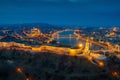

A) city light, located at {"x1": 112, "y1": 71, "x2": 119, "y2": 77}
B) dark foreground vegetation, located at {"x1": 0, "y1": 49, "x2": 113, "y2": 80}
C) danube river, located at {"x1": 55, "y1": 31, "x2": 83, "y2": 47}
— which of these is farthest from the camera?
danube river, located at {"x1": 55, "y1": 31, "x2": 83, "y2": 47}

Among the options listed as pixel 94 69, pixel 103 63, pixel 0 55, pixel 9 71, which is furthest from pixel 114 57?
pixel 9 71

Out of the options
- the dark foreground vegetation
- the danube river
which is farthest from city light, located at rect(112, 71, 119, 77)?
the danube river

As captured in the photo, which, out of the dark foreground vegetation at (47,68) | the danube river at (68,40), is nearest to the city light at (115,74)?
the dark foreground vegetation at (47,68)

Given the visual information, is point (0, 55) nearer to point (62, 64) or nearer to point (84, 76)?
point (62, 64)

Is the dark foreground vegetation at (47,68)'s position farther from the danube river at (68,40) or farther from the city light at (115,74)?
the danube river at (68,40)

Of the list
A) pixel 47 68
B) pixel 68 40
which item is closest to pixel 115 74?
pixel 47 68

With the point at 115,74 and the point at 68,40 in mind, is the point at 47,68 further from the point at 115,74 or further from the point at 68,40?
the point at 68,40

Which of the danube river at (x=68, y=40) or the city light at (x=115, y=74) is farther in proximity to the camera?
the danube river at (x=68, y=40)

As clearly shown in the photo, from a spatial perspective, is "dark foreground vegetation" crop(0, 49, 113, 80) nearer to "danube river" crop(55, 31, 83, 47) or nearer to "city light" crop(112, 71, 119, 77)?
"city light" crop(112, 71, 119, 77)

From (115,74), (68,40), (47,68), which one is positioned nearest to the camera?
(115,74)
